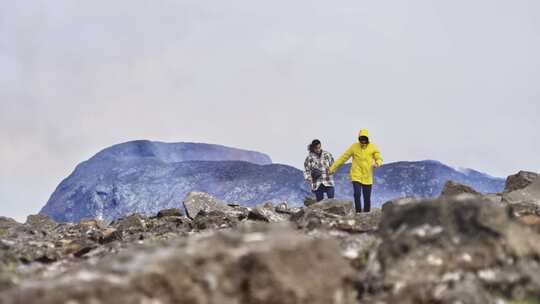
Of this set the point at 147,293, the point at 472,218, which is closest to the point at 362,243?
the point at 472,218

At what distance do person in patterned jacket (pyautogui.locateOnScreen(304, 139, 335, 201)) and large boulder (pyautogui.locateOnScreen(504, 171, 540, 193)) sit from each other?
22.1 feet

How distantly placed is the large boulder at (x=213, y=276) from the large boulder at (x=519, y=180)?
2156cm

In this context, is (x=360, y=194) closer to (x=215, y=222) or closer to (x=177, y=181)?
→ (x=215, y=222)

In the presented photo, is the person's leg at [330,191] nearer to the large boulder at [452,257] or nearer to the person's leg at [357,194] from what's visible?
the person's leg at [357,194]

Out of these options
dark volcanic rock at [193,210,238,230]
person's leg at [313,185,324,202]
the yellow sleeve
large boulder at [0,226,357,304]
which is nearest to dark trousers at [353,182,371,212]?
the yellow sleeve

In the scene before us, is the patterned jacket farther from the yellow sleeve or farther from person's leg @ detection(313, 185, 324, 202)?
the yellow sleeve

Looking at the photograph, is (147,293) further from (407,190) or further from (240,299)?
(407,190)

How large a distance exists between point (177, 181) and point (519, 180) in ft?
226

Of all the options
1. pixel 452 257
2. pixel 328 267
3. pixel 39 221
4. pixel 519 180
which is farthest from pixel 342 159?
pixel 328 267

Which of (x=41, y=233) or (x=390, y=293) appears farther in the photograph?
(x=41, y=233)

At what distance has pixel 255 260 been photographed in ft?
24.7

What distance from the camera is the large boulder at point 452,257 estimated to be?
8.87 metres

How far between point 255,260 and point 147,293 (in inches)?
44.3

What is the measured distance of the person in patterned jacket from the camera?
96.9 ft
